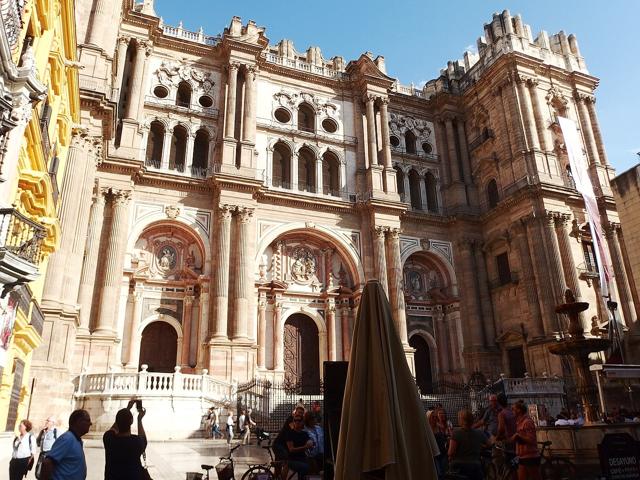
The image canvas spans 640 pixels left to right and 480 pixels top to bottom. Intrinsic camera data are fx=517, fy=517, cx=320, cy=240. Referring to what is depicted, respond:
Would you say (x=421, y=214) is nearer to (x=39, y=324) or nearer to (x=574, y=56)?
(x=574, y=56)

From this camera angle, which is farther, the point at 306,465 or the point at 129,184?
the point at 129,184

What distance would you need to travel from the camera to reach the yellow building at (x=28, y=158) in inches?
325

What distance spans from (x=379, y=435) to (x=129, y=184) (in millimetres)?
21040

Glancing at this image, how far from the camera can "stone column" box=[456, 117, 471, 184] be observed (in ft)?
103

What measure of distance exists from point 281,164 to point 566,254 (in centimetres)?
1557

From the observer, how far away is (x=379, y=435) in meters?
4.23

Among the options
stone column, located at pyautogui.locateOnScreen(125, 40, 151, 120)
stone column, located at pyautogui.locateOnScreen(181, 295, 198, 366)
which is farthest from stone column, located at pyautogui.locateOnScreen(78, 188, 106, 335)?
stone column, located at pyautogui.locateOnScreen(125, 40, 151, 120)

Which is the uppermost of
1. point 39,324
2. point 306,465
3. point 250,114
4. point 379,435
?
point 250,114

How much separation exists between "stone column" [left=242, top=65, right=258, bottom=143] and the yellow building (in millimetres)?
9941

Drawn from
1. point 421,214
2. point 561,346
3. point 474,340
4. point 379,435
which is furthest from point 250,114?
point 379,435

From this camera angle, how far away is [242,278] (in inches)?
909

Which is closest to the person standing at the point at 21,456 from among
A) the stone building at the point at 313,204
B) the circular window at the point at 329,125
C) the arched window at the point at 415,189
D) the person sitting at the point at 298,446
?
the person sitting at the point at 298,446

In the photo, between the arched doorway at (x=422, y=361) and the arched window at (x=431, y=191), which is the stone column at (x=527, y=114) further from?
the arched doorway at (x=422, y=361)

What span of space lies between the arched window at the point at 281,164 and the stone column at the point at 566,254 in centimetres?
1421
